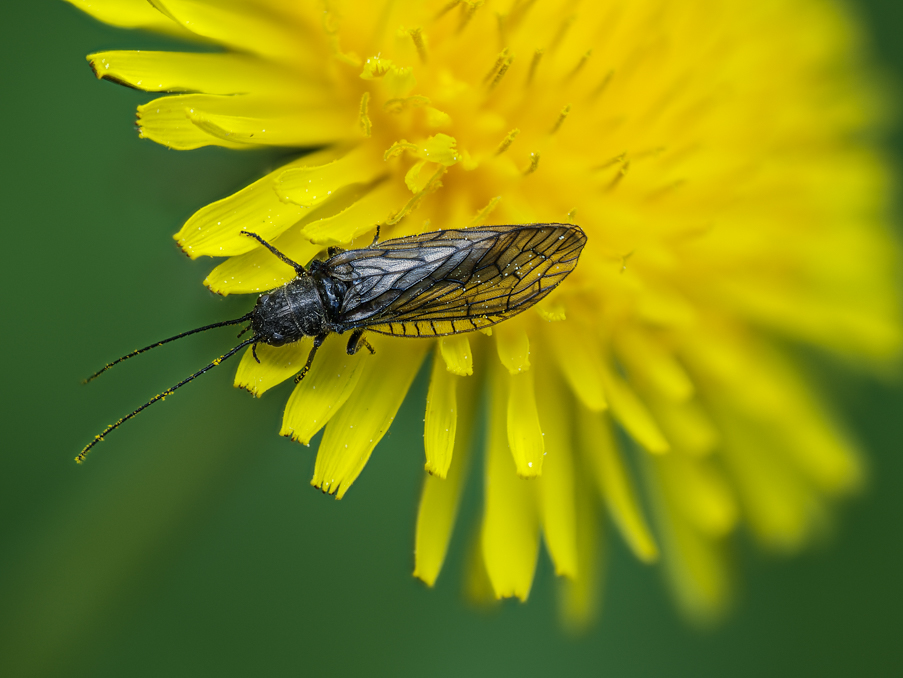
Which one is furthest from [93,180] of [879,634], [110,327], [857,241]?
[879,634]

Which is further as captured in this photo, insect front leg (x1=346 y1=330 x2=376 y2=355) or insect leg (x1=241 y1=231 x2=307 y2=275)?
insect front leg (x1=346 y1=330 x2=376 y2=355)

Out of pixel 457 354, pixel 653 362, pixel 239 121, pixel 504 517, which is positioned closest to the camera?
pixel 239 121

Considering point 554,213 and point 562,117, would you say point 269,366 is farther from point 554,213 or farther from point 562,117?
point 562,117

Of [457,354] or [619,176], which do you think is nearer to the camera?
[457,354]

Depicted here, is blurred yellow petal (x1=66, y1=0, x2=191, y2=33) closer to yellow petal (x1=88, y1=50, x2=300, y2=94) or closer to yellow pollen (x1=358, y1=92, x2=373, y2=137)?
yellow petal (x1=88, y1=50, x2=300, y2=94)

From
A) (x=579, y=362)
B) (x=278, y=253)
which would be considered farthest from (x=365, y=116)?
(x=579, y=362)

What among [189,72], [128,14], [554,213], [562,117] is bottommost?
[554,213]

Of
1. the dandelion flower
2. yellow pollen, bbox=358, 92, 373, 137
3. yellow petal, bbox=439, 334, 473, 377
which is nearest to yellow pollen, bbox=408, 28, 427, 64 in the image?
the dandelion flower

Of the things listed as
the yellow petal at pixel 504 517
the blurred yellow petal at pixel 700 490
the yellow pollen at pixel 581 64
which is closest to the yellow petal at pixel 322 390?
the yellow petal at pixel 504 517
